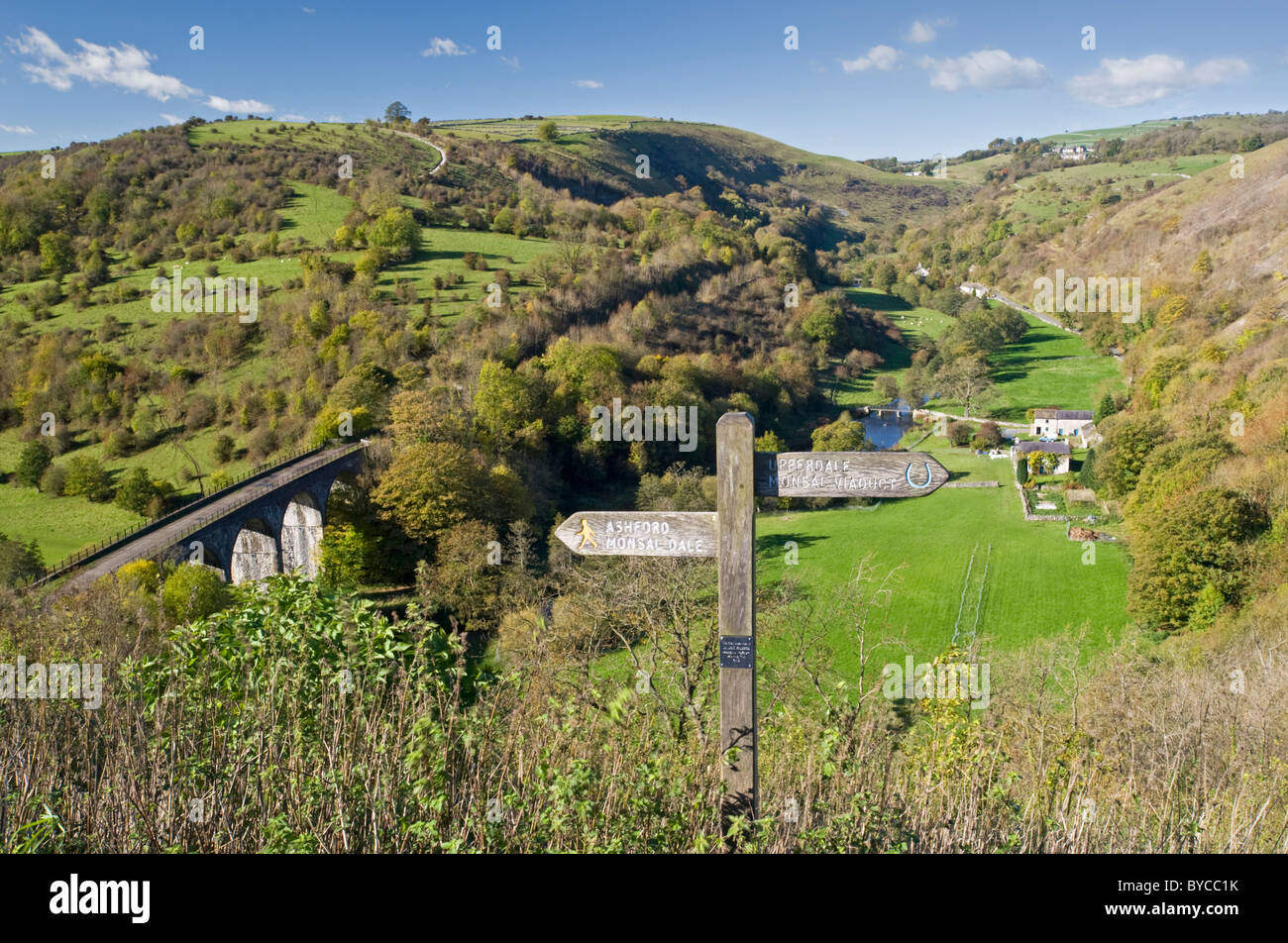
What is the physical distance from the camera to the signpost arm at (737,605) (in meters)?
2.91

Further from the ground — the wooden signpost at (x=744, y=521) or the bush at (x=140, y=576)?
the wooden signpost at (x=744, y=521)

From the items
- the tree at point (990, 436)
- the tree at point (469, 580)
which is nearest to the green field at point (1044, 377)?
the tree at point (990, 436)

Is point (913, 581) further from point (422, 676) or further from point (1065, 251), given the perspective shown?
point (1065, 251)

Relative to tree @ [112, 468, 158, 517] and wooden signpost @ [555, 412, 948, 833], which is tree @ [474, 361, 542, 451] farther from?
wooden signpost @ [555, 412, 948, 833]

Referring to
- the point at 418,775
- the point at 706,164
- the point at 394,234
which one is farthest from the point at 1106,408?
the point at 706,164

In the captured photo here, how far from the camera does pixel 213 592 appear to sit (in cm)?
2069

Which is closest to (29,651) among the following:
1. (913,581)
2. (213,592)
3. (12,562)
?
(213,592)

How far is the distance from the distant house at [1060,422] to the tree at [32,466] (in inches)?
2301

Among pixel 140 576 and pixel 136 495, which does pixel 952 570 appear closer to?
pixel 140 576

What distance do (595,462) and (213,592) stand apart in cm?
2622

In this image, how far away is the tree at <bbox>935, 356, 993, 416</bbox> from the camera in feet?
205

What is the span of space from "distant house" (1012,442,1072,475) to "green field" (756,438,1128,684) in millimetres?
3176

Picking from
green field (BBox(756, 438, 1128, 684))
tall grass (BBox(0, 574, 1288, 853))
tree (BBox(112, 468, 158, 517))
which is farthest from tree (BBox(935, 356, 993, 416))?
tall grass (BBox(0, 574, 1288, 853))

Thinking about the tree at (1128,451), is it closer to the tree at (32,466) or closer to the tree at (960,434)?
the tree at (960,434)
